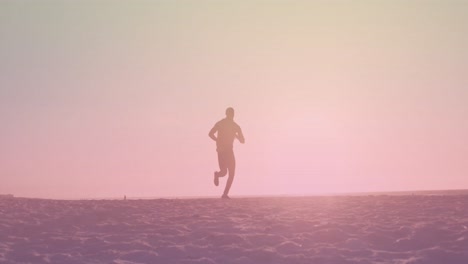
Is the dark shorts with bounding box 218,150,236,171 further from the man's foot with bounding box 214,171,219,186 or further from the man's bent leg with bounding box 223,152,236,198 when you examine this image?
the man's foot with bounding box 214,171,219,186

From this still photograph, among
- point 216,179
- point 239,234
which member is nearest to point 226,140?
point 216,179

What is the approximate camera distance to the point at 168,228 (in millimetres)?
10227

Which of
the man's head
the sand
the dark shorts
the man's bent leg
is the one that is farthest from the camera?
the man's head

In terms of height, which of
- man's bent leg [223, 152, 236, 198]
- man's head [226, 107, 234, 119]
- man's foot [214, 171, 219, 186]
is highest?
man's head [226, 107, 234, 119]

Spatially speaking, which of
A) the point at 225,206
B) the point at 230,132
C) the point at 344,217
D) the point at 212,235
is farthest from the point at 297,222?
the point at 230,132

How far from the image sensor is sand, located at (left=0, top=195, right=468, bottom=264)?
27.1 feet

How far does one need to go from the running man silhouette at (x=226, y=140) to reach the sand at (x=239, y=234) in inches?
170

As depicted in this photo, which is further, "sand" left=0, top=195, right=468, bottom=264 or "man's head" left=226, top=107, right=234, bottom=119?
"man's head" left=226, top=107, right=234, bottom=119

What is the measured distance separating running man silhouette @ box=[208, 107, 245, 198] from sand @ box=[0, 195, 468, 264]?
170 inches

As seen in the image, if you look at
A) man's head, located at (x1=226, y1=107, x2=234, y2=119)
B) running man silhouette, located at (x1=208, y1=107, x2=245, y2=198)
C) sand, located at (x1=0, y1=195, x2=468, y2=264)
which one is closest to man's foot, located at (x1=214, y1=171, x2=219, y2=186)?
running man silhouette, located at (x1=208, y1=107, x2=245, y2=198)

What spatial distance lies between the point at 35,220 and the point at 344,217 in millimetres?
6528

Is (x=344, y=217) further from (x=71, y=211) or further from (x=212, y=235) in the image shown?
(x=71, y=211)

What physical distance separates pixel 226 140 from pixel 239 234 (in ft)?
26.1

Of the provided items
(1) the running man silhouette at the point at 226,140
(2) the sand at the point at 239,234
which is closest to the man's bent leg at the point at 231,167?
(1) the running man silhouette at the point at 226,140
